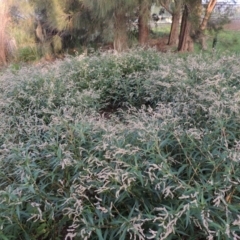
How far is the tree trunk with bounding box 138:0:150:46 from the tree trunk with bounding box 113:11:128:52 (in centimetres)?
31

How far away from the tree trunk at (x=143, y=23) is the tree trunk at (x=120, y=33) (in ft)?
1.01

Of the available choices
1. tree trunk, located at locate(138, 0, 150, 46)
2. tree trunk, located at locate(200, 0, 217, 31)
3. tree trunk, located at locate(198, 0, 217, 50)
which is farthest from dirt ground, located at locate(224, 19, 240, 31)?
tree trunk, located at locate(138, 0, 150, 46)

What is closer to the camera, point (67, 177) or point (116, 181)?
point (116, 181)

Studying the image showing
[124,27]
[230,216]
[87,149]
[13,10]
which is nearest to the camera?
[230,216]

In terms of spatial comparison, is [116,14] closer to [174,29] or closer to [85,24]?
[85,24]

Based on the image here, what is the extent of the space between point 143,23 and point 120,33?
46cm

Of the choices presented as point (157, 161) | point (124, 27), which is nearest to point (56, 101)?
point (157, 161)

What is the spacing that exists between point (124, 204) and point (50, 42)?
21.0ft

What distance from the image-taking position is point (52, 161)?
5.29 ft

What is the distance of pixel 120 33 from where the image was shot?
6000 mm

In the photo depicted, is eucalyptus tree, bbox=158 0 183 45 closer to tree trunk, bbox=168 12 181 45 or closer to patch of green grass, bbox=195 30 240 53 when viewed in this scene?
tree trunk, bbox=168 12 181 45

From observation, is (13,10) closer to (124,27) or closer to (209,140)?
(124,27)

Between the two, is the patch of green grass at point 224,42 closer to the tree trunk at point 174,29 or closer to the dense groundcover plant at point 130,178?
the tree trunk at point 174,29

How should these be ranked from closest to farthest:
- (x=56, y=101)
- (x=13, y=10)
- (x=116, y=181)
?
(x=116, y=181)
(x=56, y=101)
(x=13, y=10)
